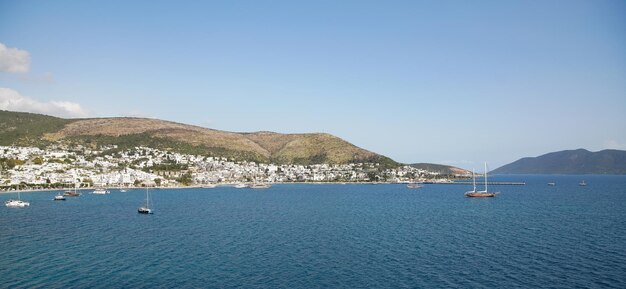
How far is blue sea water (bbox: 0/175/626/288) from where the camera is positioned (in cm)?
3269

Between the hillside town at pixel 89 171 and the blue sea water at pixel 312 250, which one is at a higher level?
the hillside town at pixel 89 171

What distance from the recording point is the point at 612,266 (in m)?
35.6

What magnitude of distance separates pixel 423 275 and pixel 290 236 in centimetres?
2166

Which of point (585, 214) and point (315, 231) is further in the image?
point (585, 214)

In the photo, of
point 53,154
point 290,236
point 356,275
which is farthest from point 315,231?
point 53,154

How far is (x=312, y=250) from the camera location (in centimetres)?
4397

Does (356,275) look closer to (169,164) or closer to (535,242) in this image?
(535,242)

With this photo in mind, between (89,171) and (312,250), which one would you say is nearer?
(312,250)

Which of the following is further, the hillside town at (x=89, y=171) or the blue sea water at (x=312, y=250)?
the hillside town at (x=89, y=171)

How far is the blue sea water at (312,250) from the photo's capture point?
32688 millimetres

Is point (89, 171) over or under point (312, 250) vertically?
over

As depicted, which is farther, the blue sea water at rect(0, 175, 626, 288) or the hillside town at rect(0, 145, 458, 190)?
the hillside town at rect(0, 145, 458, 190)

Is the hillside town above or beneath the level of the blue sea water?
above

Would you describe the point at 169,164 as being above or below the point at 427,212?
above
